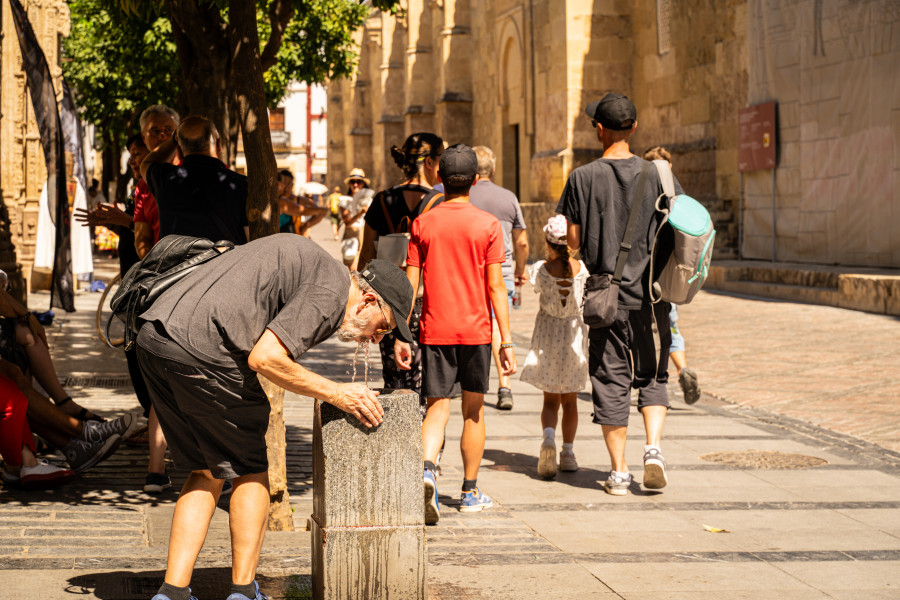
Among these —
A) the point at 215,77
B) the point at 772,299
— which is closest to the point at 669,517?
the point at 215,77

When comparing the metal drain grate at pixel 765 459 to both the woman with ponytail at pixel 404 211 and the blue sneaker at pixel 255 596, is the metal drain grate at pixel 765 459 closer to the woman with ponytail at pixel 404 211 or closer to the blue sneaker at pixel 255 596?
the woman with ponytail at pixel 404 211

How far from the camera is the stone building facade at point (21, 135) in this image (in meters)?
19.4

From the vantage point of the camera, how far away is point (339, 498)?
4172mm

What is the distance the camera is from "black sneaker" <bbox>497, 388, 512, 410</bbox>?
9.32 meters

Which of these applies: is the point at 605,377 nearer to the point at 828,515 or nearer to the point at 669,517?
the point at 669,517

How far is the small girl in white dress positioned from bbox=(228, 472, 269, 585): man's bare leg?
3.00m

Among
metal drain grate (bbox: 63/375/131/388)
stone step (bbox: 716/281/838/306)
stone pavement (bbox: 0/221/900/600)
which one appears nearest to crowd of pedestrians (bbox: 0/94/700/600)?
stone pavement (bbox: 0/221/900/600)

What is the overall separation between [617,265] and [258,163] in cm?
193

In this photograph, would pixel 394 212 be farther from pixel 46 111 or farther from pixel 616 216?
pixel 46 111

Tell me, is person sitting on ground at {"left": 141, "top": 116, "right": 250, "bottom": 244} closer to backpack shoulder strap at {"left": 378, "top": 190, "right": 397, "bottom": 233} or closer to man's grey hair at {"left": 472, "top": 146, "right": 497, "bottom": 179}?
backpack shoulder strap at {"left": 378, "top": 190, "right": 397, "bottom": 233}

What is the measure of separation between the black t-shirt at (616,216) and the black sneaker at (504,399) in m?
2.85

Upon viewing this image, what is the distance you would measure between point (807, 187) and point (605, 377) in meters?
13.6

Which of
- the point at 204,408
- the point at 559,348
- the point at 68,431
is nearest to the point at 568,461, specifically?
the point at 559,348

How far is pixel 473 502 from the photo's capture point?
6.14m
